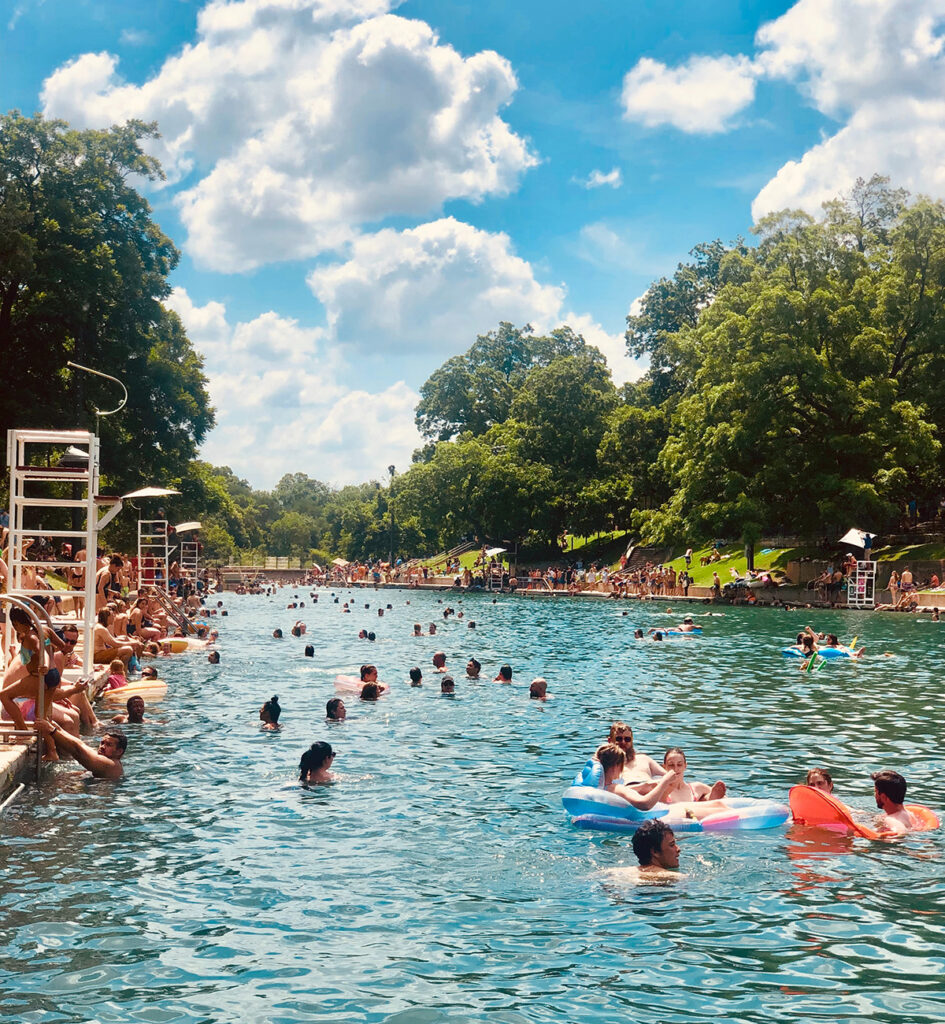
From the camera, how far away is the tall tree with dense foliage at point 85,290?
141 ft

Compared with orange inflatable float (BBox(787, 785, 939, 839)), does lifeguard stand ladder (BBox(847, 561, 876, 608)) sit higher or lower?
higher

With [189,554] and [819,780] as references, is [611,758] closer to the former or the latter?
[819,780]

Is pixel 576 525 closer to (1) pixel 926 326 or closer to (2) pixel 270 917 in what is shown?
(1) pixel 926 326

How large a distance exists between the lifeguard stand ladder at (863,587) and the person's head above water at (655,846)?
41850mm

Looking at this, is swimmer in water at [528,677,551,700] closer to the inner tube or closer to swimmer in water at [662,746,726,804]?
swimmer in water at [662,746,726,804]

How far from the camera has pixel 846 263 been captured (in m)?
59.1

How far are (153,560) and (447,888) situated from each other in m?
37.0

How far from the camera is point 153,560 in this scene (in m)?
43.9

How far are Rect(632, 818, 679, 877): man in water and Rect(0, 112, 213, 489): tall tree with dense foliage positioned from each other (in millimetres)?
36234

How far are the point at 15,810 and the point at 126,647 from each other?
12.3 m

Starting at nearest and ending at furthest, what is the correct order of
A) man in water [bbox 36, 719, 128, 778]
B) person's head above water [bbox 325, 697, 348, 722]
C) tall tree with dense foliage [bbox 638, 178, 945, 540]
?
man in water [bbox 36, 719, 128, 778] → person's head above water [bbox 325, 697, 348, 722] → tall tree with dense foliage [bbox 638, 178, 945, 540]

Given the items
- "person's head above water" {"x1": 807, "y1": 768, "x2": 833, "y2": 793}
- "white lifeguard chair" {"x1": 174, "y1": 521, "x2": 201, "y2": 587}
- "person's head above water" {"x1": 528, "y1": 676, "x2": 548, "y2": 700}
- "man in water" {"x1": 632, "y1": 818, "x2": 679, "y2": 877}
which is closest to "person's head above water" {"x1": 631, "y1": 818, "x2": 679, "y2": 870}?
"man in water" {"x1": 632, "y1": 818, "x2": 679, "y2": 877}

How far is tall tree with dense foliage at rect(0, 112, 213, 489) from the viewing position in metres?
43.0

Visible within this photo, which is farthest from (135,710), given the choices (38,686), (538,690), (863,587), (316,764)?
(863,587)
